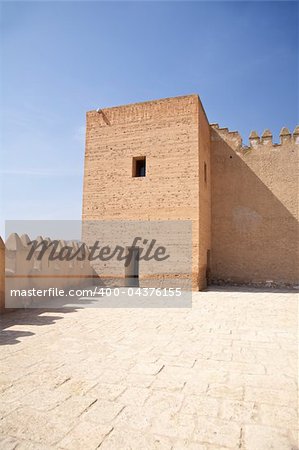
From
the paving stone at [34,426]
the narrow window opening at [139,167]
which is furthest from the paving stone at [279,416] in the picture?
the narrow window opening at [139,167]

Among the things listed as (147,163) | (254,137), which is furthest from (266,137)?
(147,163)

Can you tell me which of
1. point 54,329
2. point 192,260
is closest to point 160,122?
point 192,260

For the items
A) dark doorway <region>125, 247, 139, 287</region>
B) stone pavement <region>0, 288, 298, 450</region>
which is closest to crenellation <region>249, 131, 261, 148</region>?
dark doorway <region>125, 247, 139, 287</region>

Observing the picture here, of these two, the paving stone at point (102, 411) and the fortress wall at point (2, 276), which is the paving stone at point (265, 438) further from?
the fortress wall at point (2, 276)

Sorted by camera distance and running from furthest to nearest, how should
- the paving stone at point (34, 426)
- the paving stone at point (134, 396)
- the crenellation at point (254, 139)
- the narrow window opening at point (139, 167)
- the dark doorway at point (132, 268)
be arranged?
the crenellation at point (254, 139)
the narrow window opening at point (139, 167)
the dark doorway at point (132, 268)
the paving stone at point (134, 396)
the paving stone at point (34, 426)

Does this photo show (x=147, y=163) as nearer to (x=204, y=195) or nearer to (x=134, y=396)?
(x=204, y=195)

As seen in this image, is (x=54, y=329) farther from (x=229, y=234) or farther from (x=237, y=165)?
(x=237, y=165)

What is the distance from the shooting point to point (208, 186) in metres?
13.9

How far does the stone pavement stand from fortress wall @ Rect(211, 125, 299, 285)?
7752 millimetres

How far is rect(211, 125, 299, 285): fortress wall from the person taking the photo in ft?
44.5

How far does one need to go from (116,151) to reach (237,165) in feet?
18.8

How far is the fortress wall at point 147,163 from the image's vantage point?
11625 mm

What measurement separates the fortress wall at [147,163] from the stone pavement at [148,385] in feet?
20.1

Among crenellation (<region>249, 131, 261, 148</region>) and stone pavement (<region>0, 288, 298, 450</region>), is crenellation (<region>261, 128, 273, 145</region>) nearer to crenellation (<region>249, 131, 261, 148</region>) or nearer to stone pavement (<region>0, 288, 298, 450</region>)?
crenellation (<region>249, 131, 261, 148</region>)
